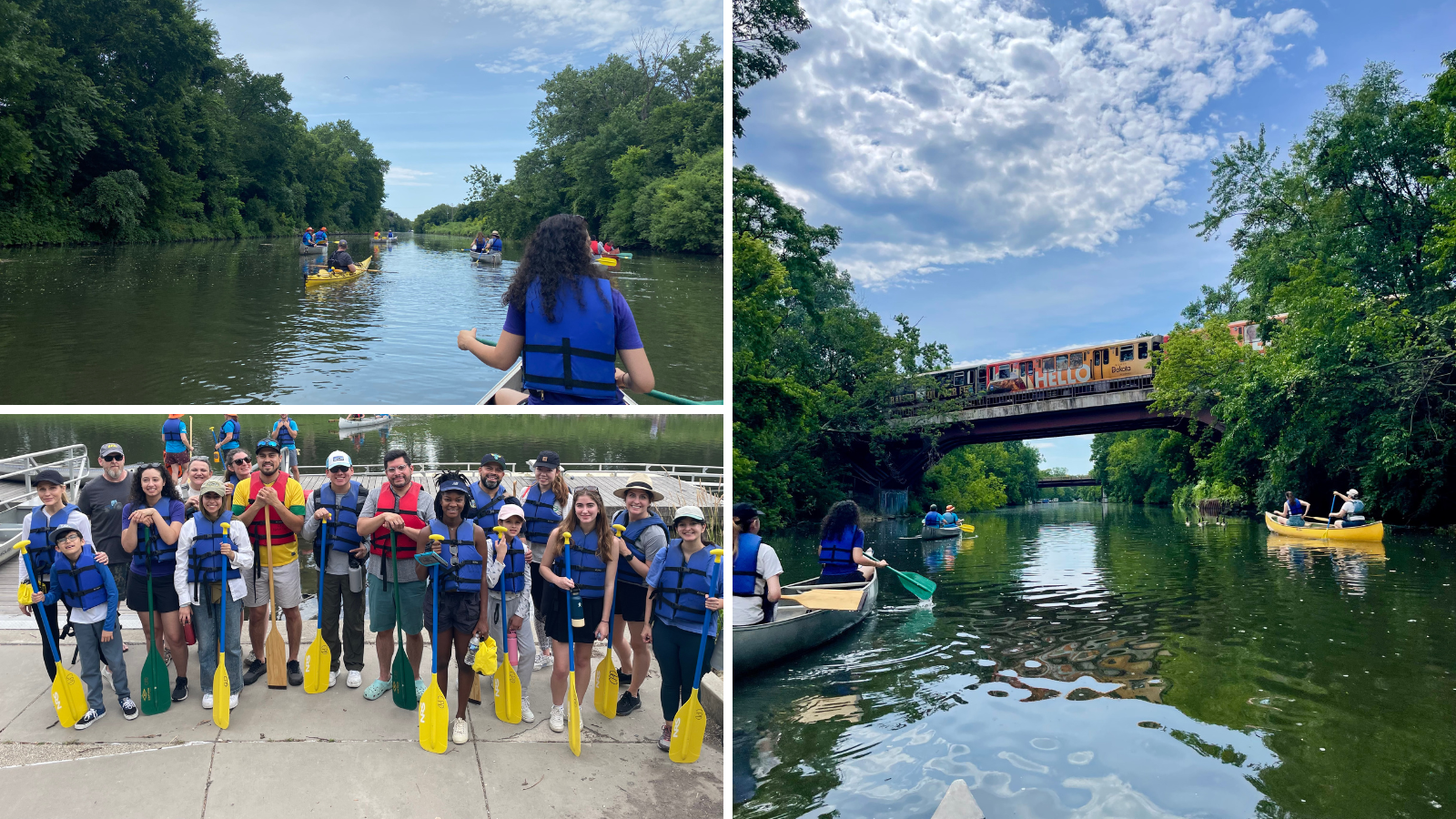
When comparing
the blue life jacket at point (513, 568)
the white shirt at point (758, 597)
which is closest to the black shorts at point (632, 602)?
the blue life jacket at point (513, 568)

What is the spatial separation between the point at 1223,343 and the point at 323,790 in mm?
30369

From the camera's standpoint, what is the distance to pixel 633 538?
4.58 m

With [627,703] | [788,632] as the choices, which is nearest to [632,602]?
[627,703]

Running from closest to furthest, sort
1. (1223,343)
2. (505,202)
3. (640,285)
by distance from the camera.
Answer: (640,285), (1223,343), (505,202)

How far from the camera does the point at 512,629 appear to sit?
4.50 m

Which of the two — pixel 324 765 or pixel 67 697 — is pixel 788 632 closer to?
pixel 324 765

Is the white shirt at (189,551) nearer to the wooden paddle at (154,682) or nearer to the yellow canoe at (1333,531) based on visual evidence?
the wooden paddle at (154,682)

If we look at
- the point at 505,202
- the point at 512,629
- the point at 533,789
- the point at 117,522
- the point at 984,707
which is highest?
the point at 505,202

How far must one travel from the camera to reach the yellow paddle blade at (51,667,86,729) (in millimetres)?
4215

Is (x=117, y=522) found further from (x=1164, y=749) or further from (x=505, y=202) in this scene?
(x=505, y=202)

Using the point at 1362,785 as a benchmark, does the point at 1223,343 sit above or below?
above

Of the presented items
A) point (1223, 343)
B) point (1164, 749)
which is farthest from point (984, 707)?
point (1223, 343)

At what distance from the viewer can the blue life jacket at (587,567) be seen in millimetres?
4488

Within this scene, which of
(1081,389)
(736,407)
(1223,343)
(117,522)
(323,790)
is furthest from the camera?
(1081,389)
